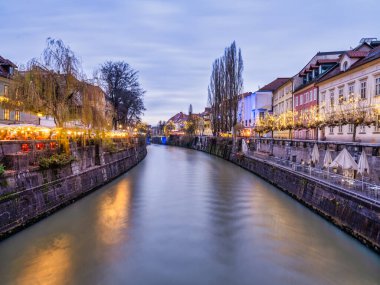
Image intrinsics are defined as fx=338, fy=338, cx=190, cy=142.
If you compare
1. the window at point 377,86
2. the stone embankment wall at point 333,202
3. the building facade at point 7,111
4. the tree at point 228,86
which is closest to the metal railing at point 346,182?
the stone embankment wall at point 333,202

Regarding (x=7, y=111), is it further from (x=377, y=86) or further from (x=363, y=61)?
(x=377, y=86)

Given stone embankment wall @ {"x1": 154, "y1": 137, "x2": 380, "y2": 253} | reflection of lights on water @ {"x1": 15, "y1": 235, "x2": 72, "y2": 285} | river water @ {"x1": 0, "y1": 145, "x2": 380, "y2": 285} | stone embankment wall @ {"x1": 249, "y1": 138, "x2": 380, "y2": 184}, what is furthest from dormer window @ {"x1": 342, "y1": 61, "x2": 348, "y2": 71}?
reflection of lights on water @ {"x1": 15, "y1": 235, "x2": 72, "y2": 285}

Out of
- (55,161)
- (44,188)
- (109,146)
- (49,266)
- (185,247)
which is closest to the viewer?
(49,266)

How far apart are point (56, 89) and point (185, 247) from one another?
41.6 feet

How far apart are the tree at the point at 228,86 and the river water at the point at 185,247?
112 ft

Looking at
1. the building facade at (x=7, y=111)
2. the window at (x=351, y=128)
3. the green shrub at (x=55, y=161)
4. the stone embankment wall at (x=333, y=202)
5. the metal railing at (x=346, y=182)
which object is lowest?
the stone embankment wall at (x=333, y=202)

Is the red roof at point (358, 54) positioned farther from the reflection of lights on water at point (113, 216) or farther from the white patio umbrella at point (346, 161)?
the reflection of lights on water at point (113, 216)

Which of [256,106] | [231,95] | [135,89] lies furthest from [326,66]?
[135,89]

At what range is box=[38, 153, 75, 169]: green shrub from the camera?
1555cm

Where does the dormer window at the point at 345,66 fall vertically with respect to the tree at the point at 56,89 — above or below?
above

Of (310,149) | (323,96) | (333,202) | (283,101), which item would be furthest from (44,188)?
(283,101)

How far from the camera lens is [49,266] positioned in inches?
389

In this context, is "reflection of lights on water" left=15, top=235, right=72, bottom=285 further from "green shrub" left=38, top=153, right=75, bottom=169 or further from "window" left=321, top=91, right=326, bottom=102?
"window" left=321, top=91, right=326, bottom=102

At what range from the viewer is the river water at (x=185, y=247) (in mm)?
9406
